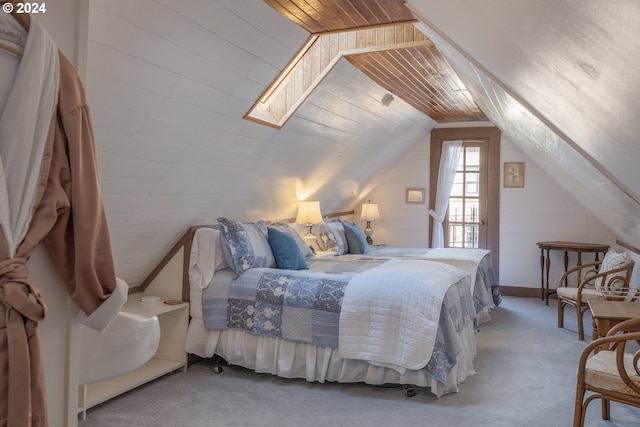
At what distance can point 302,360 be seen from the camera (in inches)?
138

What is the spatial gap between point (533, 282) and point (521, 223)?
2.55 feet

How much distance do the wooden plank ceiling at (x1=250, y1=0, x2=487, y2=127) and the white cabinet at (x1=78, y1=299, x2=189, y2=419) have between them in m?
1.50

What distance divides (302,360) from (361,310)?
1.84ft

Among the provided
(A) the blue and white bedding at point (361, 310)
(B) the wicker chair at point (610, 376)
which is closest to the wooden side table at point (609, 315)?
(B) the wicker chair at point (610, 376)

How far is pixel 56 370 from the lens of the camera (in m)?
1.38

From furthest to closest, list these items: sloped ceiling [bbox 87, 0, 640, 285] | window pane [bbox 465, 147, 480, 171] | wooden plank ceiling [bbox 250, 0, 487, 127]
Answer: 1. window pane [bbox 465, 147, 480, 171]
2. wooden plank ceiling [bbox 250, 0, 487, 127]
3. sloped ceiling [bbox 87, 0, 640, 285]

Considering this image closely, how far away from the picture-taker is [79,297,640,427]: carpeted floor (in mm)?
2877

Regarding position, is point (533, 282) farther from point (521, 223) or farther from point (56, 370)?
point (56, 370)

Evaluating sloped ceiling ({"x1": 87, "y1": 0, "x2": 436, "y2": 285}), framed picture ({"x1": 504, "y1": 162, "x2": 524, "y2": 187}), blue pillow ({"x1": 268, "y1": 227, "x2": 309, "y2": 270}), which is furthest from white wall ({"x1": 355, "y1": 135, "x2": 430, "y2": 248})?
blue pillow ({"x1": 268, "y1": 227, "x2": 309, "y2": 270})

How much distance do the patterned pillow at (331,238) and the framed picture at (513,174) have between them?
2593 millimetres

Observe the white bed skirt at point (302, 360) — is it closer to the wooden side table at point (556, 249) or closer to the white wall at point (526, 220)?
the wooden side table at point (556, 249)

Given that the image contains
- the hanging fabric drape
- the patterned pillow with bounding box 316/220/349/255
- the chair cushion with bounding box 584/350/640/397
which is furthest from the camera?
the patterned pillow with bounding box 316/220/349/255

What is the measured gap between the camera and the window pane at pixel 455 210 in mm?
7199

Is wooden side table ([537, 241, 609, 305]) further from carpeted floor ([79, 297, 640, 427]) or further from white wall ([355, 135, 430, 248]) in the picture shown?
carpeted floor ([79, 297, 640, 427])
